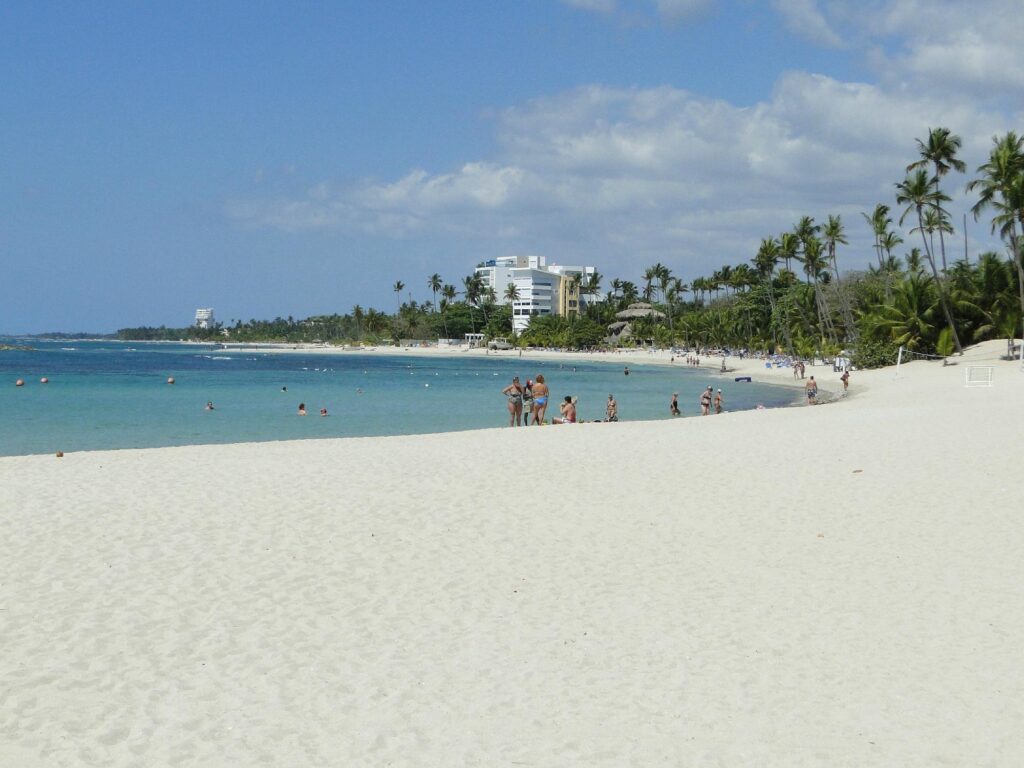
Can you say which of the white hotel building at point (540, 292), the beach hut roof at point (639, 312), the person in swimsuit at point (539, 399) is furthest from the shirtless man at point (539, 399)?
the white hotel building at point (540, 292)

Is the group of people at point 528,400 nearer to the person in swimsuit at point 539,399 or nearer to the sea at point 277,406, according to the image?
the person in swimsuit at point 539,399

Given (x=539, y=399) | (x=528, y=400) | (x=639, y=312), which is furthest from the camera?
(x=639, y=312)

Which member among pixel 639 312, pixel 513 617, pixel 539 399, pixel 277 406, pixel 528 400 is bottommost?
pixel 513 617

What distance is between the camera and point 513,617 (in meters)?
7.26

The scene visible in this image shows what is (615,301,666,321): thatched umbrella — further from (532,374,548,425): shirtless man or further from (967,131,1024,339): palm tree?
(532,374,548,425): shirtless man

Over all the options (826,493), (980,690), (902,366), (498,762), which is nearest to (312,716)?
(498,762)

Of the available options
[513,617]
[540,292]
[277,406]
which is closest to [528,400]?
[277,406]

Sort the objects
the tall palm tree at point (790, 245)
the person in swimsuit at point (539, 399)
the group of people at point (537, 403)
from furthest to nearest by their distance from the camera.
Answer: the tall palm tree at point (790, 245) → the person in swimsuit at point (539, 399) → the group of people at point (537, 403)

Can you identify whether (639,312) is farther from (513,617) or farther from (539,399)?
(513,617)

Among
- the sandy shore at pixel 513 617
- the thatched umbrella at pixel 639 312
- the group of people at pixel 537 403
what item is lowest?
the sandy shore at pixel 513 617

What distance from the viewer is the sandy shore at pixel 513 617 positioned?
515cm

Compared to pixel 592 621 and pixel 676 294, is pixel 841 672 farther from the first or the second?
pixel 676 294

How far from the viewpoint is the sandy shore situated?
515 centimetres

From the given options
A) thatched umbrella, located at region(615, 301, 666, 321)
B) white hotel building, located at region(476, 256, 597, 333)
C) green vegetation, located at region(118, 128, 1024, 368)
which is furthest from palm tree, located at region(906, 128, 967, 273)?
white hotel building, located at region(476, 256, 597, 333)
